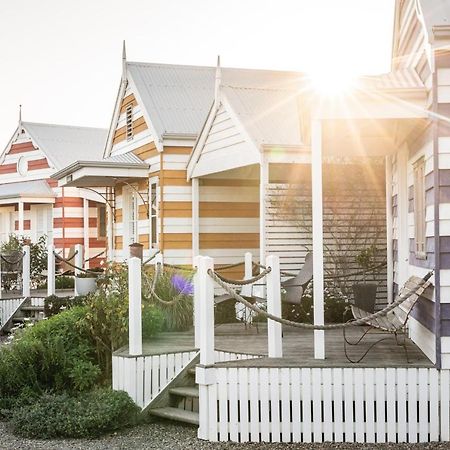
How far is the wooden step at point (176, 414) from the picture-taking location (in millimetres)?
8215

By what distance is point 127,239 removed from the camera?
20.0 meters

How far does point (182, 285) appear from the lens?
12.4m

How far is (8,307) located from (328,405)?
10649mm

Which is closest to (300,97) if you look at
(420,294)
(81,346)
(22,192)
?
(420,294)

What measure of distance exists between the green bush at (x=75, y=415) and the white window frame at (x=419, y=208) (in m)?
3.64

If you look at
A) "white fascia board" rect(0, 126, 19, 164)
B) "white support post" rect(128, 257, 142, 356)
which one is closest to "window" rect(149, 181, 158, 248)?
"white support post" rect(128, 257, 142, 356)

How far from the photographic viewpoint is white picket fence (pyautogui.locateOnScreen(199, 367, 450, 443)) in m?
7.43

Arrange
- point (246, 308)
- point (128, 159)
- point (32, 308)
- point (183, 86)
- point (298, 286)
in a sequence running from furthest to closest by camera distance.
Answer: point (183, 86) → point (128, 159) → point (32, 308) → point (246, 308) → point (298, 286)

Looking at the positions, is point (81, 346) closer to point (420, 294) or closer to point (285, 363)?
point (285, 363)

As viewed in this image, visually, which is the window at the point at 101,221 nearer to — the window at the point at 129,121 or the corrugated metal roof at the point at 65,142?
the corrugated metal roof at the point at 65,142

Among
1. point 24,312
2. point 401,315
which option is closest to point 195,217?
point 24,312

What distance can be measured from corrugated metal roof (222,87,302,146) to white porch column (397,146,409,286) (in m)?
3.16

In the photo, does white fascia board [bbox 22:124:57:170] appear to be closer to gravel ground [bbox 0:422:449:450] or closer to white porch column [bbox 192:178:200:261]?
white porch column [bbox 192:178:200:261]

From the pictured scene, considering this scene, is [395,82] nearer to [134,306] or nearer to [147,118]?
[134,306]
